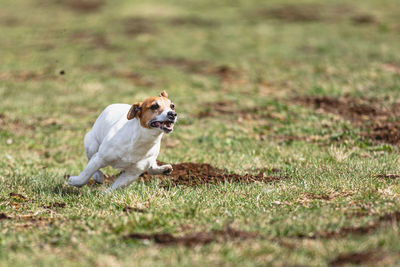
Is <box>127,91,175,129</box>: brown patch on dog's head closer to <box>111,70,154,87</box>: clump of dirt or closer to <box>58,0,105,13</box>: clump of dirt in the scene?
<box>111,70,154,87</box>: clump of dirt

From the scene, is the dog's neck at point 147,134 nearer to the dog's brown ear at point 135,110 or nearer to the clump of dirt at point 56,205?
the dog's brown ear at point 135,110

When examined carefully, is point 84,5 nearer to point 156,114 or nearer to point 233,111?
point 233,111

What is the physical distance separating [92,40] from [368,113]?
16.4m

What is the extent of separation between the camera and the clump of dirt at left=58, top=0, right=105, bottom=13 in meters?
33.1

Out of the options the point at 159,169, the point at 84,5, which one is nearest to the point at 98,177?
the point at 159,169

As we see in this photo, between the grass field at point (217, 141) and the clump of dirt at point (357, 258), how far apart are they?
0.02 meters

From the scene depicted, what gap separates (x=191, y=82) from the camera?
16.9 m

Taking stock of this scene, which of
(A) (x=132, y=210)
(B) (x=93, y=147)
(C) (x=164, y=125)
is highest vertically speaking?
(C) (x=164, y=125)

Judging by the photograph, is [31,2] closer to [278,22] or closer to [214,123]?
[278,22]

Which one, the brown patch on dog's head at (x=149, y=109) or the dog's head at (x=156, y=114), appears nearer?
the dog's head at (x=156, y=114)

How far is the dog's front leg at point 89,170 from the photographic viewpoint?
7012 millimetres

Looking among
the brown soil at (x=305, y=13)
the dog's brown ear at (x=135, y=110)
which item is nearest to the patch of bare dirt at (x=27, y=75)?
the dog's brown ear at (x=135, y=110)

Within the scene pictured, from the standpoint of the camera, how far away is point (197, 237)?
4777 mm

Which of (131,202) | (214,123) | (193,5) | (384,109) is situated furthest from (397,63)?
(193,5)
